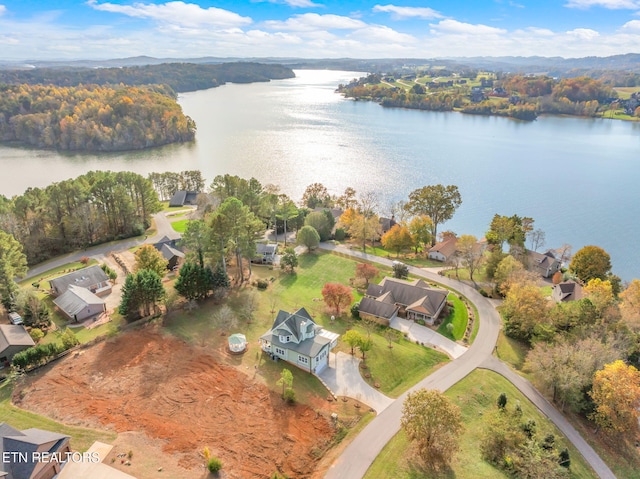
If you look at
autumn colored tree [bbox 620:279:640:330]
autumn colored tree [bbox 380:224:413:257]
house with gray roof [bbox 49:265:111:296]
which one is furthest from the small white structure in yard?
autumn colored tree [bbox 620:279:640:330]

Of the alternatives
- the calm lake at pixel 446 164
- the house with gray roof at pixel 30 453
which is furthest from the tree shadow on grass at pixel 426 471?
the calm lake at pixel 446 164

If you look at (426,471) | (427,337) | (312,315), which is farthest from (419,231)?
(426,471)

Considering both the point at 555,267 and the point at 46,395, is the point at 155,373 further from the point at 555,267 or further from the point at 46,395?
the point at 555,267

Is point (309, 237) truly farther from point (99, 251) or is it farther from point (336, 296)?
point (99, 251)

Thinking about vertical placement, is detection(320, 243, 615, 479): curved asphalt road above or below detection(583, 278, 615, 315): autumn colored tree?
below

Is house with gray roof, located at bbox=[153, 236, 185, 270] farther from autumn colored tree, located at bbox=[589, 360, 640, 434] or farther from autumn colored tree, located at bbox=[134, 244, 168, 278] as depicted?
autumn colored tree, located at bbox=[589, 360, 640, 434]

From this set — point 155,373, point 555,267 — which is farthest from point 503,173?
point 155,373
